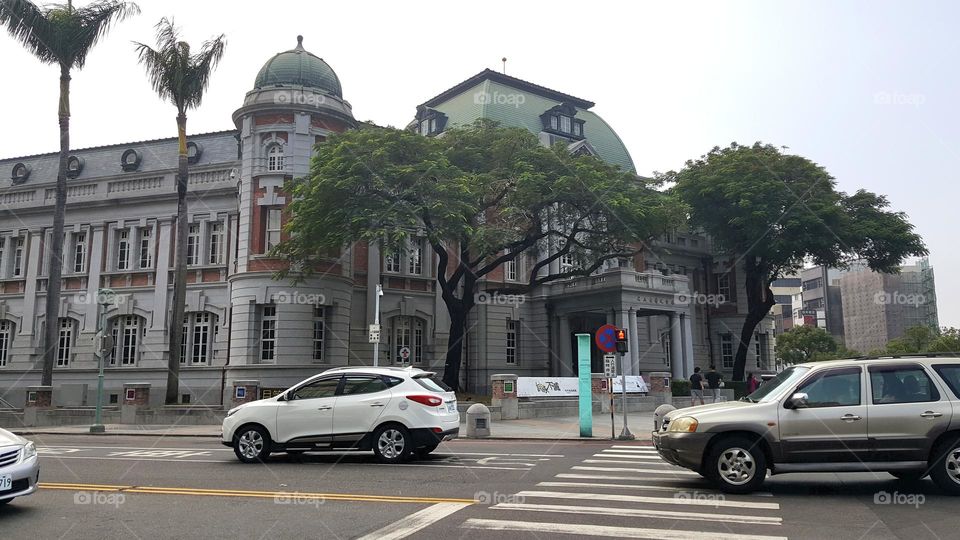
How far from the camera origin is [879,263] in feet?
134

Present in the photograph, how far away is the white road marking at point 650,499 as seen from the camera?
812 cm

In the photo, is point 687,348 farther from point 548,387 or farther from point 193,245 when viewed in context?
point 193,245

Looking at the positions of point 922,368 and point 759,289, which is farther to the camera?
point 759,289

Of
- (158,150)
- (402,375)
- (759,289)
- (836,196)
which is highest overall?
(158,150)

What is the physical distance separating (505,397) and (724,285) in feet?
102

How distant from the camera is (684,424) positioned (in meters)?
9.27

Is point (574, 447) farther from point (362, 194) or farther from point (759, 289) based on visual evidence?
point (759, 289)

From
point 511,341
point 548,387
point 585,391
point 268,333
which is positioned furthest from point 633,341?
point 585,391

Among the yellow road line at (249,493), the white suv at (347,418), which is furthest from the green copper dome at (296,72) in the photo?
the yellow road line at (249,493)

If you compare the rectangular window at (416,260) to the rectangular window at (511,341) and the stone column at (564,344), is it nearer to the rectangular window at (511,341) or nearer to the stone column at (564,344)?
the rectangular window at (511,341)

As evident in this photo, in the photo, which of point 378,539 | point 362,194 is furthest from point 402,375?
point 362,194

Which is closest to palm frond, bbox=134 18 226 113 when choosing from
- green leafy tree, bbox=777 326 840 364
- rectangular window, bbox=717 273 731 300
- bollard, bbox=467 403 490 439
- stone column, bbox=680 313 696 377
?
bollard, bbox=467 403 490 439

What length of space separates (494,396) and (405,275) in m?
13.1

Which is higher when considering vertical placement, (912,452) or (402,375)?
(402,375)
